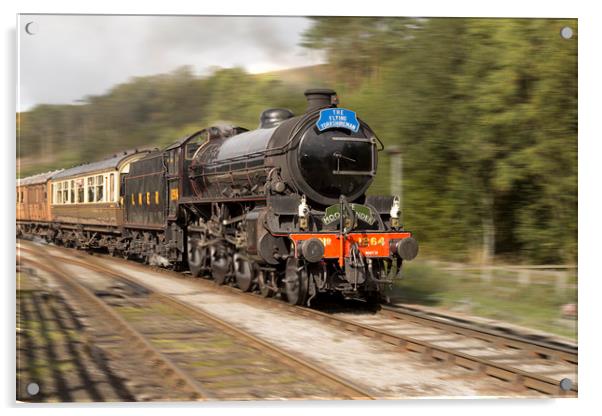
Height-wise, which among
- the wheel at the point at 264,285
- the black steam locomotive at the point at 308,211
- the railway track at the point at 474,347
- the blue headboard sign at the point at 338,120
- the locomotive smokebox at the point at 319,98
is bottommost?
the railway track at the point at 474,347

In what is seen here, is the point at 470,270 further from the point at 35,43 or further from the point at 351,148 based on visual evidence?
the point at 35,43

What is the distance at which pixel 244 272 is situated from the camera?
473 inches

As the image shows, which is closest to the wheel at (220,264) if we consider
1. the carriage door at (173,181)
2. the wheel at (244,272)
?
the wheel at (244,272)

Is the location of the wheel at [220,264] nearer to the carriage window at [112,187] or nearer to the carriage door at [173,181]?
the carriage door at [173,181]

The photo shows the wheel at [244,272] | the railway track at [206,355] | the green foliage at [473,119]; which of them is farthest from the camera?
the wheel at [244,272]

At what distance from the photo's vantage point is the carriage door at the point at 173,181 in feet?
48.8

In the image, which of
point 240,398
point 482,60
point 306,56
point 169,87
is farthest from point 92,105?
point 482,60

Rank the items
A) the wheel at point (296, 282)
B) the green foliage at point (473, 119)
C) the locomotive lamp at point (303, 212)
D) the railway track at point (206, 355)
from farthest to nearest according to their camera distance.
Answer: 1. the wheel at point (296, 282)
2. the locomotive lamp at point (303, 212)
3. the green foliage at point (473, 119)
4. the railway track at point (206, 355)

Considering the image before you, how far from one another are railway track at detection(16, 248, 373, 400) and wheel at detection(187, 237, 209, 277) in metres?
3.19

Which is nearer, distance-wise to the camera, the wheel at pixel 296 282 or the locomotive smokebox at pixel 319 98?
the wheel at pixel 296 282

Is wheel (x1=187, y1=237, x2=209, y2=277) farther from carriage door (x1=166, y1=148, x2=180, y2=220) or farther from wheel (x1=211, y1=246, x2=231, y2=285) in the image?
carriage door (x1=166, y1=148, x2=180, y2=220)

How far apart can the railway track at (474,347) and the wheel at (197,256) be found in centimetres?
393

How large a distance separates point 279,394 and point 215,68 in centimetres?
452

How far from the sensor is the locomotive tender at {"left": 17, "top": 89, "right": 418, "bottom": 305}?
10078mm
